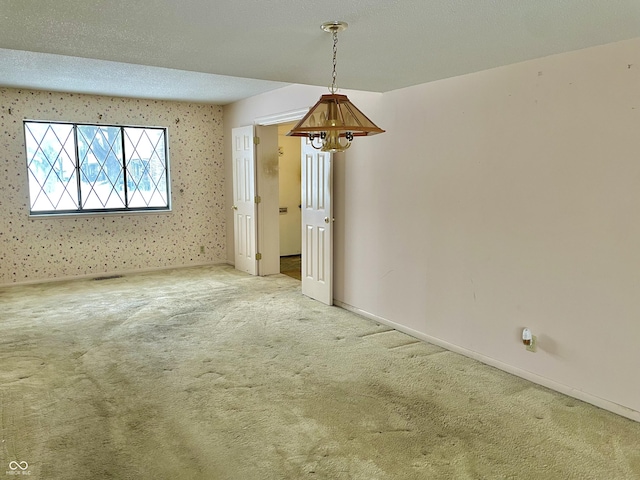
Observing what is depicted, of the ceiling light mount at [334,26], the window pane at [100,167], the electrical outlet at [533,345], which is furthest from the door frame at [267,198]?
the electrical outlet at [533,345]

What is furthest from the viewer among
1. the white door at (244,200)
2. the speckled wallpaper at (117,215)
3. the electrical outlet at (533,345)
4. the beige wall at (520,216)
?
the white door at (244,200)

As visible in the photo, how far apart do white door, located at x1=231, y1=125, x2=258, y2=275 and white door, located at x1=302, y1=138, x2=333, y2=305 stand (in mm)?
1270

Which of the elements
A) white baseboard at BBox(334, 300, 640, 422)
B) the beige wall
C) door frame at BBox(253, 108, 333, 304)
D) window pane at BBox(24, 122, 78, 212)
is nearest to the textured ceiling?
the beige wall

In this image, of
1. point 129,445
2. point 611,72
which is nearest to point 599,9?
point 611,72

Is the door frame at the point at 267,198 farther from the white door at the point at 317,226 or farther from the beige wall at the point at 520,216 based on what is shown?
the beige wall at the point at 520,216

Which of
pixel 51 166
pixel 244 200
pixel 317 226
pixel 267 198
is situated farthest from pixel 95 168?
pixel 317 226

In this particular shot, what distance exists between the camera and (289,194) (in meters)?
7.74

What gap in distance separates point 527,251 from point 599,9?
60.1 inches

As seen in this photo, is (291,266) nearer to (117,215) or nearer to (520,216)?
(117,215)

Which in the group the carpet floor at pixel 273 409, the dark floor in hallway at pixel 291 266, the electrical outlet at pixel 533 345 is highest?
the electrical outlet at pixel 533 345

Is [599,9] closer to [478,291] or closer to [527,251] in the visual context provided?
[527,251]

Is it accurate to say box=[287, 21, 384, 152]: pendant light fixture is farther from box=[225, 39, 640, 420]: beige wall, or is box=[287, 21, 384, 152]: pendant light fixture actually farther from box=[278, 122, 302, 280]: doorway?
box=[278, 122, 302, 280]: doorway

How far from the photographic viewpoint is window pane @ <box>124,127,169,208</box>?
255 inches

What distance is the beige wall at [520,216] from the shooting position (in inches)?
104
